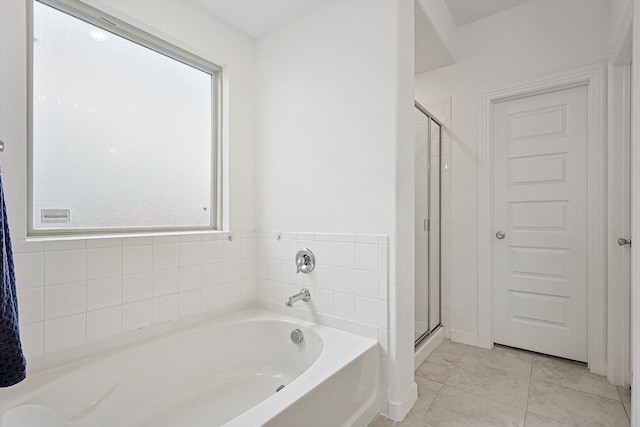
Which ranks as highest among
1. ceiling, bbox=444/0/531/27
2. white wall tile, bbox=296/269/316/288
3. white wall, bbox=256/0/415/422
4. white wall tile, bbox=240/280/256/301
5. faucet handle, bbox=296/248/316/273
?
ceiling, bbox=444/0/531/27

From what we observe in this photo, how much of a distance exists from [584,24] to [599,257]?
1639 millimetres

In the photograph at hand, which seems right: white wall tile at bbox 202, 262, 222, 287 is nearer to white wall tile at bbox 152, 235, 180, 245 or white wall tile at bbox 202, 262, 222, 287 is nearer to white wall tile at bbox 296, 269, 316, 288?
white wall tile at bbox 152, 235, 180, 245

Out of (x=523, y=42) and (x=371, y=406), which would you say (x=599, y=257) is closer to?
(x=523, y=42)

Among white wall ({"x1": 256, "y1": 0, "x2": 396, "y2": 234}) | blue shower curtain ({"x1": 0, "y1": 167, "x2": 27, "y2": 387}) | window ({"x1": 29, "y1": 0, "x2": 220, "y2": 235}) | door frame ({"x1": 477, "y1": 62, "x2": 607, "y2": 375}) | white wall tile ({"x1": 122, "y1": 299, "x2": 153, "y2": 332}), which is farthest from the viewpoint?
door frame ({"x1": 477, "y1": 62, "x2": 607, "y2": 375})

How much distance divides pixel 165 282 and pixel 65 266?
49 centimetres

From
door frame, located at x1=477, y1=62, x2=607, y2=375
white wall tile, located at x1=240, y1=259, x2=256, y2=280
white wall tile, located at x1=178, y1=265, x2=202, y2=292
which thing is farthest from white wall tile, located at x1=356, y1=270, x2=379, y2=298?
door frame, located at x1=477, y1=62, x2=607, y2=375

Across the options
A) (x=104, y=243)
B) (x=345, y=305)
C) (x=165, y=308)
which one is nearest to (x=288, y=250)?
(x=345, y=305)

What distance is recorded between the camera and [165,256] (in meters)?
1.81

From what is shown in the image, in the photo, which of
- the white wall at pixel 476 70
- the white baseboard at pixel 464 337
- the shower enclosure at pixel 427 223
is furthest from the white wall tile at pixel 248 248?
the white baseboard at pixel 464 337

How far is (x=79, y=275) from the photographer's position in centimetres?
147

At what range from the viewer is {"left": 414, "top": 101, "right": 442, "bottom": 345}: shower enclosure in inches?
93.0

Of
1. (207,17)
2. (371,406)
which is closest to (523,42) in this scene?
(207,17)

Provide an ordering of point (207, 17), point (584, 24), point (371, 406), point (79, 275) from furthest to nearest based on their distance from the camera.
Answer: point (584, 24), point (207, 17), point (371, 406), point (79, 275)

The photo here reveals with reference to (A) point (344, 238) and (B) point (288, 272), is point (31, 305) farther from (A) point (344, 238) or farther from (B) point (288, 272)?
(A) point (344, 238)
